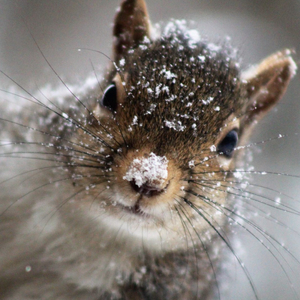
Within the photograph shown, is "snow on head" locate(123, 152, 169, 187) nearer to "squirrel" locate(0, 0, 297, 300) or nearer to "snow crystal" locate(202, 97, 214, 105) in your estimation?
"squirrel" locate(0, 0, 297, 300)

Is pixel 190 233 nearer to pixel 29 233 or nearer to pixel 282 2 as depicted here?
pixel 29 233

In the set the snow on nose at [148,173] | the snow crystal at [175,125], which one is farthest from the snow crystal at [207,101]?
the snow on nose at [148,173]

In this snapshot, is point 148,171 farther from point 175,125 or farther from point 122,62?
point 122,62

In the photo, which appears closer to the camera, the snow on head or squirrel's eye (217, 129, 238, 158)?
the snow on head

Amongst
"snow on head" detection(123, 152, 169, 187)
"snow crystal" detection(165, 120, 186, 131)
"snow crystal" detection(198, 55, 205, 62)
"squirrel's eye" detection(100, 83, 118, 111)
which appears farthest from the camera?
"snow crystal" detection(198, 55, 205, 62)

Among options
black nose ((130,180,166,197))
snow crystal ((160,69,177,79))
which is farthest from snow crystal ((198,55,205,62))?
black nose ((130,180,166,197))

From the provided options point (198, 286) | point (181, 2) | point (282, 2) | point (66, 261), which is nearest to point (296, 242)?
point (198, 286)

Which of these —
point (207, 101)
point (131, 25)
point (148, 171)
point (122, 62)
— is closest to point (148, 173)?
point (148, 171)
